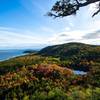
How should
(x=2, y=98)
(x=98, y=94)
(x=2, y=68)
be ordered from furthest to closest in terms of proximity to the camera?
(x=2, y=68) < (x=2, y=98) < (x=98, y=94)

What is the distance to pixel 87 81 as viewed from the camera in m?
41.3

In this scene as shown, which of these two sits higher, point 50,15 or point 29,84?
point 50,15

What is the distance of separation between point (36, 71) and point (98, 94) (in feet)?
105

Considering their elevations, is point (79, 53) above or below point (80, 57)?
above

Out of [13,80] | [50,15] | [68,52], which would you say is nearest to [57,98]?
[50,15]

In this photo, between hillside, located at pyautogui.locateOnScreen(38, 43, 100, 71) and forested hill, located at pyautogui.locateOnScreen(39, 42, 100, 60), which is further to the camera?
forested hill, located at pyautogui.locateOnScreen(39, 42, 100, 60)

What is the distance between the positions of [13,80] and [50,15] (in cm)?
2835

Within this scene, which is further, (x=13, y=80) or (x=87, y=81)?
(x=13, y=80)

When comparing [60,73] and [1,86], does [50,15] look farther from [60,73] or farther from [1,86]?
[60,73]

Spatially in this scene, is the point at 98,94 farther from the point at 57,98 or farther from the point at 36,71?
the point at 36,71

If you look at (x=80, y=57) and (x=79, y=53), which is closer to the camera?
(x=80, y=57)

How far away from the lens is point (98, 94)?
23.7 meters

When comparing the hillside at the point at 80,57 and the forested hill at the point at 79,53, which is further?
the forested hill at the point at 79,53

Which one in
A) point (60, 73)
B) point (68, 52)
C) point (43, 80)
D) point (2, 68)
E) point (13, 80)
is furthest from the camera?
point (68, 52)
